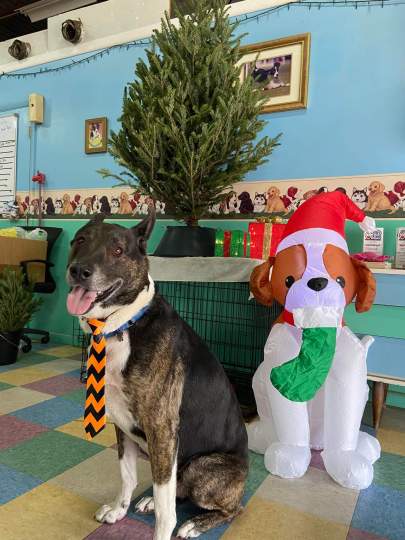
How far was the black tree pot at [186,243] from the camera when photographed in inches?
98.9

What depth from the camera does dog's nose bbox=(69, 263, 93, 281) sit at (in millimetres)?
1083

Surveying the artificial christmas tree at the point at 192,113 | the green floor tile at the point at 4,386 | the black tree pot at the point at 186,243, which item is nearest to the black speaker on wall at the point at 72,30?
the artificial christmas tree at the point at 192,113

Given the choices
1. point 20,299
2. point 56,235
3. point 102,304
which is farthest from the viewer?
point 56,235

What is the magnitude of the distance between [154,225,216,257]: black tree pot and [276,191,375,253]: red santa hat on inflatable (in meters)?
0.75

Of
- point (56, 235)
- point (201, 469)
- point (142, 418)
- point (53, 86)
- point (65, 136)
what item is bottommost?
point (201, 469)

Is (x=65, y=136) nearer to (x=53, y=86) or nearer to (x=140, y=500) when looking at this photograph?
(x=53, y=86)

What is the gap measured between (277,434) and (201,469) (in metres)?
0.69

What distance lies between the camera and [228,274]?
2283mm

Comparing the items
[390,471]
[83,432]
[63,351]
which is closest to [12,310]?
[63,351]

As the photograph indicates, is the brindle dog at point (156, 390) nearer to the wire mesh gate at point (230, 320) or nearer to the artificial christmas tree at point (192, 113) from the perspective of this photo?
the artificial christmas tree at point (192, 113)

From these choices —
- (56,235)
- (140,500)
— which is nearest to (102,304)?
(140,500)

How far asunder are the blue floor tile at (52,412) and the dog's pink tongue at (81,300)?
1.36m

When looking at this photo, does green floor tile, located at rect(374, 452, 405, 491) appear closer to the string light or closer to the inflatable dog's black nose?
the inflatable dog's black nose

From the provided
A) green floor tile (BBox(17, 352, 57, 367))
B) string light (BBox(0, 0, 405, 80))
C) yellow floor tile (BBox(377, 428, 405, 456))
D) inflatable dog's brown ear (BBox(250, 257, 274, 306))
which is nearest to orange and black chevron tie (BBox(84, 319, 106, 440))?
inflatable dog's brown ear (BBox(250, 257, 274, 306))
